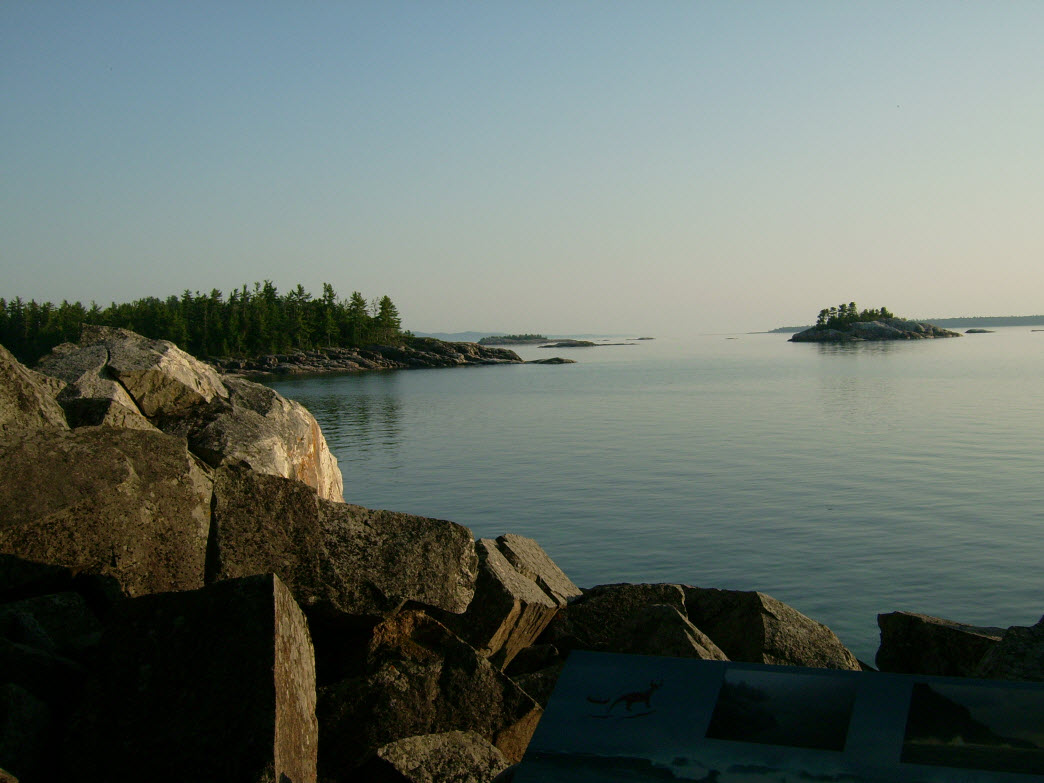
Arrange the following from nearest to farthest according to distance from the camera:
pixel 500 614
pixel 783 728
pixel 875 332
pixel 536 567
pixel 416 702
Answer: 1. pixel 783 728
2. pixel 416 702
3. pixel 500 614
4. pixel 536 567
5. pixel 875 332

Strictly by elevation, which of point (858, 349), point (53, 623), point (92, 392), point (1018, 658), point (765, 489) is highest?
point (92, 392)

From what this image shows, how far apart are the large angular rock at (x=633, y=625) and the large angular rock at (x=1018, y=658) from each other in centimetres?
191

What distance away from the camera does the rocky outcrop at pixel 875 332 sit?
181m

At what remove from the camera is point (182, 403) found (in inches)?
408

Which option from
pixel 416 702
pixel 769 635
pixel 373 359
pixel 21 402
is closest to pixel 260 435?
pixel 21 402

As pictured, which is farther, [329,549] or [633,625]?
[633,625]

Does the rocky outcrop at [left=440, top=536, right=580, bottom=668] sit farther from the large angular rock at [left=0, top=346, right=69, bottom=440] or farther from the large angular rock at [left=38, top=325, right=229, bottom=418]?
the large angular rock at [left=38, top=325, right=229, bottom=418]

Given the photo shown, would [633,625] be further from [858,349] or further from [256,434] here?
[858,349]

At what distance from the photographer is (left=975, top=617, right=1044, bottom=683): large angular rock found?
18.5ft

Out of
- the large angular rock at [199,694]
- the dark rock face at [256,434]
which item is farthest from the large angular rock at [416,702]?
the dark rock face at [256,434]

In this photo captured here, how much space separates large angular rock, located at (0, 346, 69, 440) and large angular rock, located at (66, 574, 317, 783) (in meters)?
2.68

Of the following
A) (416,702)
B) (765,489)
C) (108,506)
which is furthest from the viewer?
(765,489)

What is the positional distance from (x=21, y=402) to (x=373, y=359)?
115 m

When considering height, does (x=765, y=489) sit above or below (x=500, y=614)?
below
